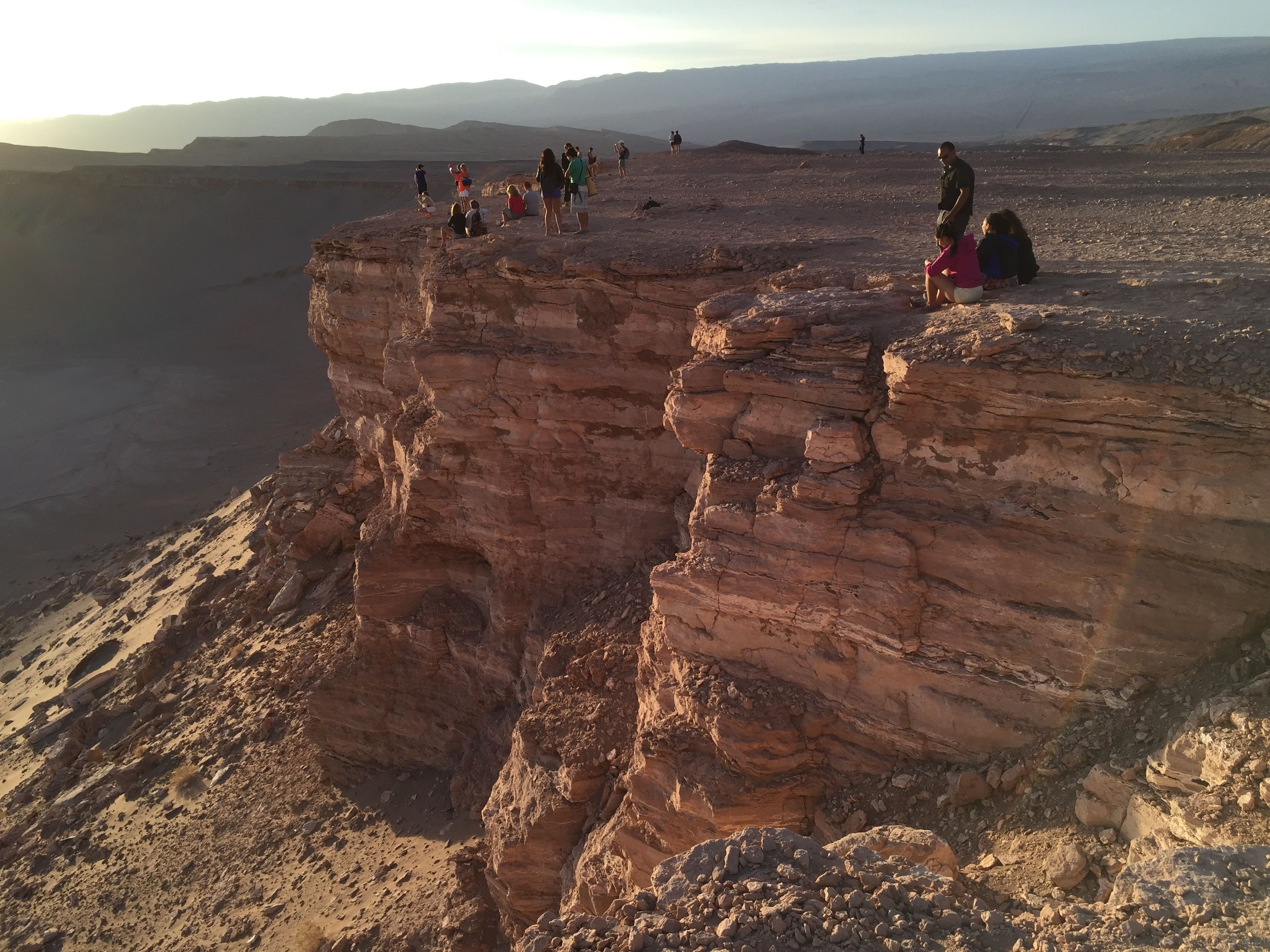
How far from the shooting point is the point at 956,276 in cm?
700

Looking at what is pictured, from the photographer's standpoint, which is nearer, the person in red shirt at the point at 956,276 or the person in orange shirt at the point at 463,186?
the person in red shirt at the point at 956,276

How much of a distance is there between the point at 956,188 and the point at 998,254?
5.15ft

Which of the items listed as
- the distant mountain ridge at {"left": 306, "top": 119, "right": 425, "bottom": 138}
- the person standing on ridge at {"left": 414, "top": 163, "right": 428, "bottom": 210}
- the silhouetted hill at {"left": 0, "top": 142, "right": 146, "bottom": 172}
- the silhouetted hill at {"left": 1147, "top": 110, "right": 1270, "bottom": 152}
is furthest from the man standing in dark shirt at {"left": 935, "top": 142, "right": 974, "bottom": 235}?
the distant mountain ridge at {"left": 306, "top": 119, "right": 425, "bottom": 138}

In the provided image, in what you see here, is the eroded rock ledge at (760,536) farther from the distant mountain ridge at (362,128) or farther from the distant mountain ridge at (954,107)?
the distant mountain ridge at (362,128)

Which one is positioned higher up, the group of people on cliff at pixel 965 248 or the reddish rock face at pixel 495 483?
the group of people on cliff at pixel 965 248

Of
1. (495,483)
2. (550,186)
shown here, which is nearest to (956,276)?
(495,483)

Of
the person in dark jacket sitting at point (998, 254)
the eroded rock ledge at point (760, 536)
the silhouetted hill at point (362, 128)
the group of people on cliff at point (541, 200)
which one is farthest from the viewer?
the silhouetted hill at point (362, 128)

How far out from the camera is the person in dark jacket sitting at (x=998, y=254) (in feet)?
23.7

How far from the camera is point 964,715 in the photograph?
609 centimetres

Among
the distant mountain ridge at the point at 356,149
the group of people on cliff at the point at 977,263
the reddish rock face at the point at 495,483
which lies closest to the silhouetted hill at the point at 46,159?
the distant mountain ridge at the point at 356,149

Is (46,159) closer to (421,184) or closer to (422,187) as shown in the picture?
(422,187)

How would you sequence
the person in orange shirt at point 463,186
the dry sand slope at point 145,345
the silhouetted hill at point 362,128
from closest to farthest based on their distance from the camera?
the person in orange shirt at point 463,186 < the dry sand slope at point 145,345 < the silhouetted hill at point 362,128

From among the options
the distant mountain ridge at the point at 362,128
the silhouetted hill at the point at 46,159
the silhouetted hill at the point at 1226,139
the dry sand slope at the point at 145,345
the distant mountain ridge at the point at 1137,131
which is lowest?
the dry sand slope at the point at 145,345

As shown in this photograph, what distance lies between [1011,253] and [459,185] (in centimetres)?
1157
